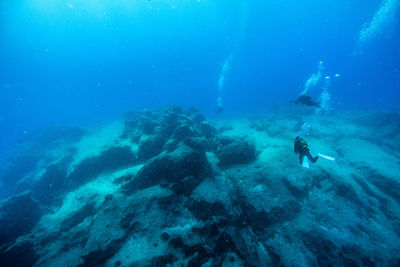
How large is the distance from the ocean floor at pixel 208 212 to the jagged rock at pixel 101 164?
6 cm

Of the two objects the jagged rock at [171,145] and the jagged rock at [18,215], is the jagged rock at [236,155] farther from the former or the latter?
the jagged rock at [18,215]

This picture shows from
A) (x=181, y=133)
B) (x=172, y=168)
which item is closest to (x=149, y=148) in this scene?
(x=181, y=133)

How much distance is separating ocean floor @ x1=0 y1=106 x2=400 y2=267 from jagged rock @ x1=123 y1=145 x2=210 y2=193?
4cm

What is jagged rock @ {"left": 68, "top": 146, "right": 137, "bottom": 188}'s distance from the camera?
491 inches

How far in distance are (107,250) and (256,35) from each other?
368ft

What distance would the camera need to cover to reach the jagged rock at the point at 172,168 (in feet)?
25.6

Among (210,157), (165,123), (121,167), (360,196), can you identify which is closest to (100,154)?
(121,167)

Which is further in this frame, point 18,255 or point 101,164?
point 101,164

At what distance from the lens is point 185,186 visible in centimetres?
725

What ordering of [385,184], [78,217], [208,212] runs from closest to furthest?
[208,212]
[78,217]
[385,184]

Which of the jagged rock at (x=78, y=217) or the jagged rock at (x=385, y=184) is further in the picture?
the jagged rock at (x=385, y=184)

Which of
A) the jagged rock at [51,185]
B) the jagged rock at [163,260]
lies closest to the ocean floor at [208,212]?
the jagged rock at [163,260]

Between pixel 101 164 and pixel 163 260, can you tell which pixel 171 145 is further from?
pixel 163 260

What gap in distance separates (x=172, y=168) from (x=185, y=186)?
97cm
